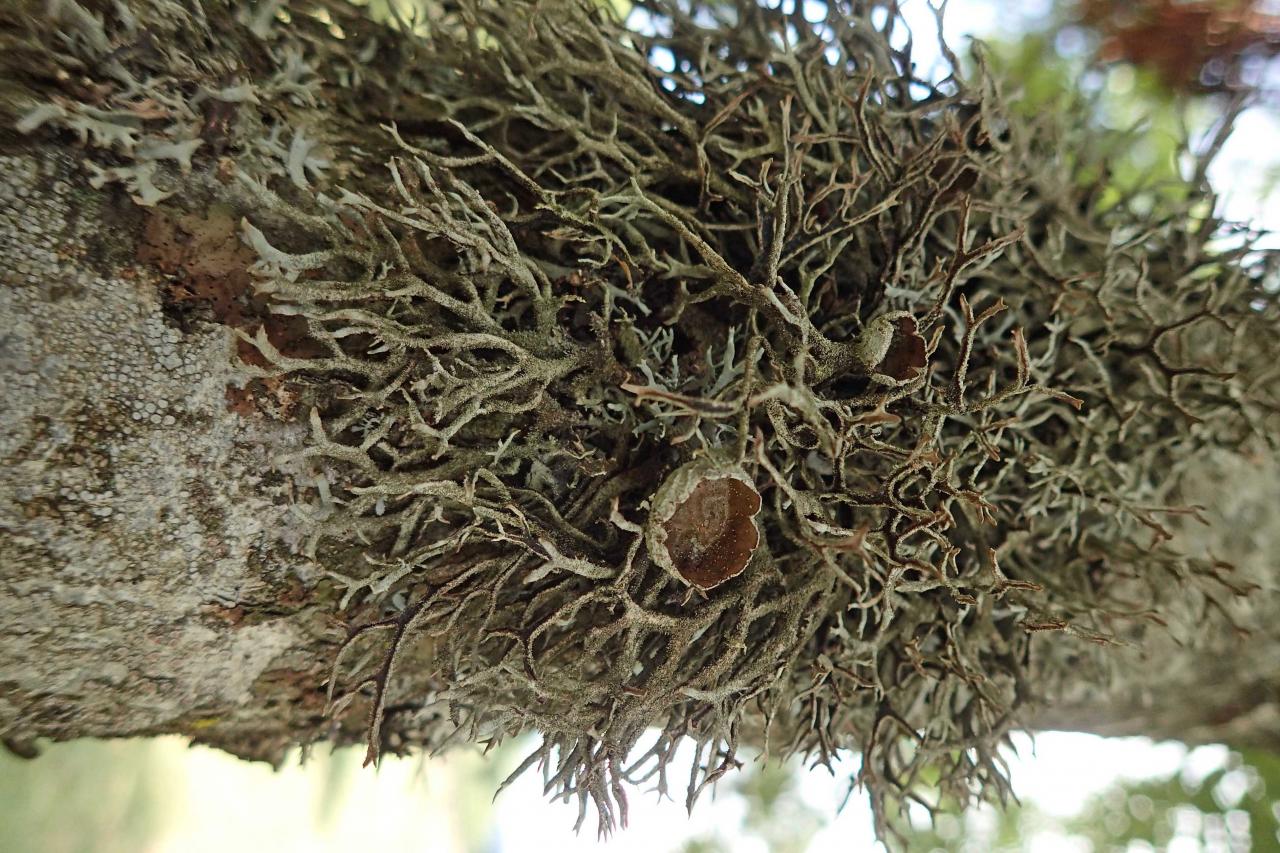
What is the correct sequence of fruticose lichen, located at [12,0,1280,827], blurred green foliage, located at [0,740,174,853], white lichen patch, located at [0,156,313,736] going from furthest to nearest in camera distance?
blurred green foliage, located at [0,740,174,853] < fruticose lichen, located at [12,0,1280,827] < white lichen patch, located at [0,156,313,736]

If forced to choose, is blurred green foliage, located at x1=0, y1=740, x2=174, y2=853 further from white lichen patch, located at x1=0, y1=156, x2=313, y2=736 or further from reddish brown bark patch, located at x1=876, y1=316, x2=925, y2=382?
reddish brown bark patch, located at x1=876, y1=316, x2=925, y2=382

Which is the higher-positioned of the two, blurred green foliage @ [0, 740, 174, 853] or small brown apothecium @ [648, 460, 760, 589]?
small brown apothecium @ [648, 460, 760, 589]

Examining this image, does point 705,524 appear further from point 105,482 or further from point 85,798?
point 85,798

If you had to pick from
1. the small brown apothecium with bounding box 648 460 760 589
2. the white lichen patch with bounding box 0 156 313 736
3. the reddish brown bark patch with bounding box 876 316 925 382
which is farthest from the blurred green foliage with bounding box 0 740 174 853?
the reddish brown bark patch with bounding box 876 316 925 382

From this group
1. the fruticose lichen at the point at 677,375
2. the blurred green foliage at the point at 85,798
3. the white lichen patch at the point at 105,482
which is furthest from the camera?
the blurred green foliage at the point at 85,798

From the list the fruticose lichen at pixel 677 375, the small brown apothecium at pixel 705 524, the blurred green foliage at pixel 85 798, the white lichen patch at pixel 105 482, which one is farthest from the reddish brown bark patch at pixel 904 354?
the blurred green foliage at pixel 85 798

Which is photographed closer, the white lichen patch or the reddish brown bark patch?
the white lichen patch

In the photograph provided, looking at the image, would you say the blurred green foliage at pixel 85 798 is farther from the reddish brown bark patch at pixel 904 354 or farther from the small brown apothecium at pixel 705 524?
the reddish brown bark patch at pixel 904 354

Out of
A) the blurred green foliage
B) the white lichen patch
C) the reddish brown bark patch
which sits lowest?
the blurred green foliage
